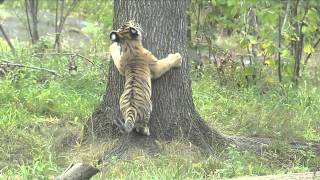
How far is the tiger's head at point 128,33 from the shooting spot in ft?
22.4

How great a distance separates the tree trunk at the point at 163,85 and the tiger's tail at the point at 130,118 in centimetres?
26

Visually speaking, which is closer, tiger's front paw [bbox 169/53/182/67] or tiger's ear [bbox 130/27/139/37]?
tiger's ear [bbox 130/27/139/37]

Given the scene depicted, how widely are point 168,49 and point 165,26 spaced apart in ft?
0.91

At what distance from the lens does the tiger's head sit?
682cm

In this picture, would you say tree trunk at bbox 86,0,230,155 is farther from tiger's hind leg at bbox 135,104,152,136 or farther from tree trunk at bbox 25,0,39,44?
tree trunk at bbox 25,0,39,44

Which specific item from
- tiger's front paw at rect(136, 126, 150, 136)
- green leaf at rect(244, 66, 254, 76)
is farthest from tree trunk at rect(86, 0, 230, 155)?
green leaf at rect(244, 66, 254, 76)

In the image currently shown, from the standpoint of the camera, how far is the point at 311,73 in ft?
42.7

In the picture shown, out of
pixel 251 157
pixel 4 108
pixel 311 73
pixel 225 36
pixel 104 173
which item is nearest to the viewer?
pixel 104 173

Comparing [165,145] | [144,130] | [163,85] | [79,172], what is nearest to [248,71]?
[163,85]

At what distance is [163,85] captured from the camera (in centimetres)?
710

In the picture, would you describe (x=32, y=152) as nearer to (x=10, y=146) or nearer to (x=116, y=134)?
(x=10, y=146)

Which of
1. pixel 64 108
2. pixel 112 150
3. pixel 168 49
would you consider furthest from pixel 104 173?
pixel 64 108

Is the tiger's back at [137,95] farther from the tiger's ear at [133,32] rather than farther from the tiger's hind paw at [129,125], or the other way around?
the tiger's ear at [133,32]

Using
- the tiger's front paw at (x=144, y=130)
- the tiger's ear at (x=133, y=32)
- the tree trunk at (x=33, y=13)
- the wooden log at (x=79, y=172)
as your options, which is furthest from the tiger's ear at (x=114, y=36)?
the tree trunk at (x=33, y=13)
